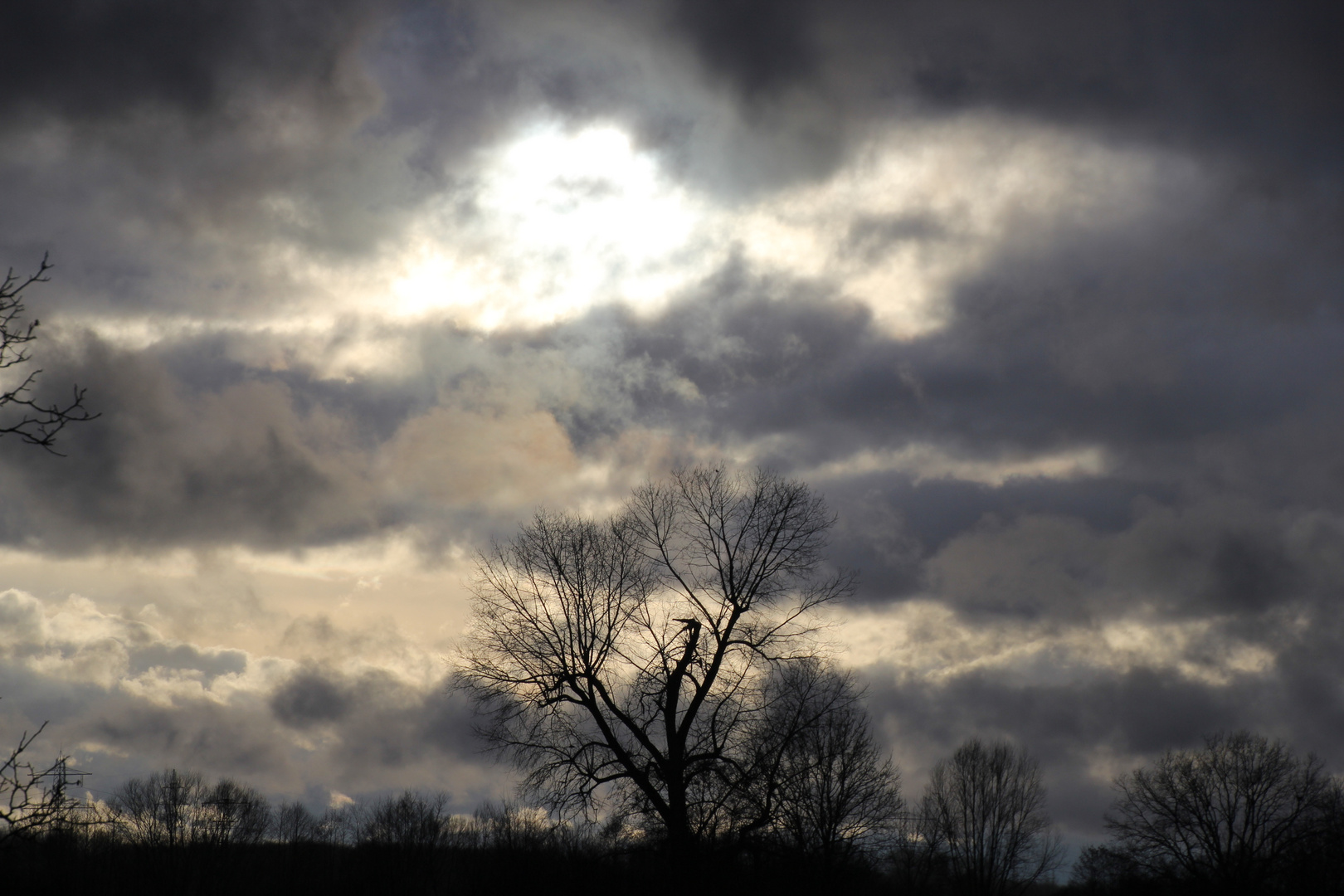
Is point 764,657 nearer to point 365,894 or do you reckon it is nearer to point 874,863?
point 874,863

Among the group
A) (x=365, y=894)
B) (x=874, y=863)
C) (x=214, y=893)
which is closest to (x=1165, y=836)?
(x=874, y=863)

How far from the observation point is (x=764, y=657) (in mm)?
26203

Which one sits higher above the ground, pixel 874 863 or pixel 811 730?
pixel 811 730

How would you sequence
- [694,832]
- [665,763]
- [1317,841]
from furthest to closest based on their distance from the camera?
[1317,841]
[665,763]
[694,832]

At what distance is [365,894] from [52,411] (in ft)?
196

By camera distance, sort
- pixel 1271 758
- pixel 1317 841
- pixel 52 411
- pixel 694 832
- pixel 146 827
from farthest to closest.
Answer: pixel 146 827 → pixel 1271 758 → pixel 1317 841 → pixel 694 832 → pixel 52 411

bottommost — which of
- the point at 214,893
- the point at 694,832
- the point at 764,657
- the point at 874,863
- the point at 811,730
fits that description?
the point at 214,893


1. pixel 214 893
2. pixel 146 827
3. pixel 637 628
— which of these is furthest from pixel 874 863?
pixel 146 827

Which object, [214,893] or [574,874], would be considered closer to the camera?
[574,874]

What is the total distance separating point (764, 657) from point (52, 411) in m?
21.3

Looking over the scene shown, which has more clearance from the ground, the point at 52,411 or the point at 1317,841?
the point at 52,411

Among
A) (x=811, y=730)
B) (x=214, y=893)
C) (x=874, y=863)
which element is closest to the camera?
(x=811, y=730)

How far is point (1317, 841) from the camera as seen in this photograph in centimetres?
5166

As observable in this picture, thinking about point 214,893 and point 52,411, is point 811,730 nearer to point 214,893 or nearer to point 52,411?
point 52,411
